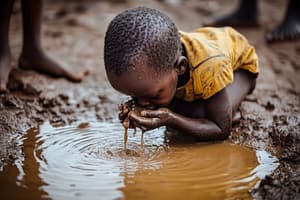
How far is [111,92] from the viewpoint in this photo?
13.0 feet

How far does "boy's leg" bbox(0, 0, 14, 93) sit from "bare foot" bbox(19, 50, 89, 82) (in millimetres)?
159

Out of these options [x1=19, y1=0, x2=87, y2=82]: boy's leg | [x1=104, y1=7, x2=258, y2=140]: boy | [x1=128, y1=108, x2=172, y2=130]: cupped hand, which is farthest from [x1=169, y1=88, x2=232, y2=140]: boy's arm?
[x1=19, y1=0, x2=87, y2=82]: boy's leg

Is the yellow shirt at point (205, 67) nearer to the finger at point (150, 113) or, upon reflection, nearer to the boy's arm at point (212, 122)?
the boy's arm at point (212, 122)

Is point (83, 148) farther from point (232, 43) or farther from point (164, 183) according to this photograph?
point (232, 43)

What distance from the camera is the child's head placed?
2.72 m

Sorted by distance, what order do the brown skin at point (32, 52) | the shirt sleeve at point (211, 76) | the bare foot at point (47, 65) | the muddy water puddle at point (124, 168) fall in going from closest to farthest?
the muddy water puddle at point (124, 168)
the shirt sleeve at point (211, 76)
the brown skin at point (32, 52)
the bare foot at point (47, 65)

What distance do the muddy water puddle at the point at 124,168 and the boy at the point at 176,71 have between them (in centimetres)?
17

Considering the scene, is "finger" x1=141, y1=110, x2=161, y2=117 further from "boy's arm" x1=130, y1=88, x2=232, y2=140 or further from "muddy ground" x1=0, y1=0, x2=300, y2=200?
"muddy ground" x1=0, y1=0, x2=300, y2=200

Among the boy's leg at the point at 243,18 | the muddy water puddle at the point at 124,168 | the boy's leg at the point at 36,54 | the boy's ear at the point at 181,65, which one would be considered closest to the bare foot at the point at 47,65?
the boy's leg at the point at 36,54

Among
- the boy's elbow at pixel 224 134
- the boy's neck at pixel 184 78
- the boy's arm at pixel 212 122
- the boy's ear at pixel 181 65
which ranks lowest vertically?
the boy's elbow at pixel 224 134

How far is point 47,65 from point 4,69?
32cm

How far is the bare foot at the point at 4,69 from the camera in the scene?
381 centimetres

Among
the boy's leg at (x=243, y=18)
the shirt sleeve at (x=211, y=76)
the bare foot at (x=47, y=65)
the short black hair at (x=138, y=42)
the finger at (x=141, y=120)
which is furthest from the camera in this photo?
the boy's leg at (x=243, y=18)

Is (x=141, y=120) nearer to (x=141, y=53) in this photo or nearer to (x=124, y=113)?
(x=124, y=113)
